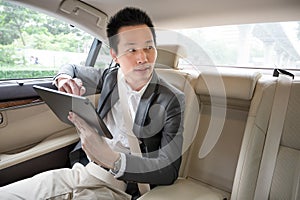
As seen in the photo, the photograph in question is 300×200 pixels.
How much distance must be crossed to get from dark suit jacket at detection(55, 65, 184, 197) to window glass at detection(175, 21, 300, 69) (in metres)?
0.42

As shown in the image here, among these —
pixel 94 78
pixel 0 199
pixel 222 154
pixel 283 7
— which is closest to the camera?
pixel 0 199

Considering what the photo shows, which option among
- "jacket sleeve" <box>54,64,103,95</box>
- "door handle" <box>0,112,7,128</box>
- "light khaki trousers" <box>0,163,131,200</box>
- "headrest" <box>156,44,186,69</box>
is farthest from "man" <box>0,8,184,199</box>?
"door handle" <box>0,112,7,128</box>

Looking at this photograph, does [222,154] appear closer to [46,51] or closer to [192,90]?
[192,90]

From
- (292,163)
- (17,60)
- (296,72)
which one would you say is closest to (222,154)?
(292,163)

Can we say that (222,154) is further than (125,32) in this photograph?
Yes

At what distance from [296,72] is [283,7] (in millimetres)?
394

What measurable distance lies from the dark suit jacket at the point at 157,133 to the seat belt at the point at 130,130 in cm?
2

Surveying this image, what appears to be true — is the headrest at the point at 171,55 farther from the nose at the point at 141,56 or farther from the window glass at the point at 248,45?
the nose at the point at 141,56

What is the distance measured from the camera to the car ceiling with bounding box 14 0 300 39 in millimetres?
1100

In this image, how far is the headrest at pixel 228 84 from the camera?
112 centimetres

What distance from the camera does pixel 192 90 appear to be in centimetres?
125

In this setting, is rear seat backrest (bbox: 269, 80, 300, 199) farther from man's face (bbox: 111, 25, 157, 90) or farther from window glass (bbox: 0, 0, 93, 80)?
window glass (bbox: 0, 0, 93, 80)

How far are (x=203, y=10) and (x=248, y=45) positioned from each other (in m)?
0.39

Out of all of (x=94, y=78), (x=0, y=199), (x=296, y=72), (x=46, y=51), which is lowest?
(x=0, y=199)
